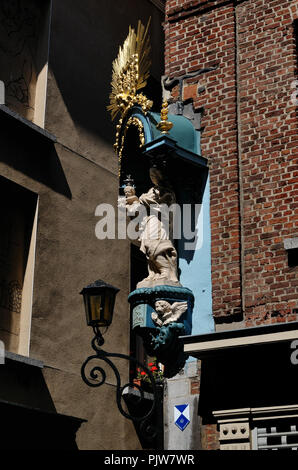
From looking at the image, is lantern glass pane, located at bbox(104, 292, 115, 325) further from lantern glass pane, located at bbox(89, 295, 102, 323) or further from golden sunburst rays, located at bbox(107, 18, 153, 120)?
golden sunburst rays, located at bbox(107, 18, 153, 120)

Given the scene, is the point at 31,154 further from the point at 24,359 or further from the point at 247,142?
the point at 247,142

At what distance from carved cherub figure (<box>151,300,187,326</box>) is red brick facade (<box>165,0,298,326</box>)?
414 millimetres

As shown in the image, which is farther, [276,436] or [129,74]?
[129,74]

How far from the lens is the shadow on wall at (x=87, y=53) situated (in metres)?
15.7

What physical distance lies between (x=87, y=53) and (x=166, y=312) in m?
7.79

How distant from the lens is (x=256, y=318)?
980 cm

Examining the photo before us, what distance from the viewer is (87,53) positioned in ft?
54.1

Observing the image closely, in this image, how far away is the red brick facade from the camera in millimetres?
9961

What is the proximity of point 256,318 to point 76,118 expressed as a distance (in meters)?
7.22

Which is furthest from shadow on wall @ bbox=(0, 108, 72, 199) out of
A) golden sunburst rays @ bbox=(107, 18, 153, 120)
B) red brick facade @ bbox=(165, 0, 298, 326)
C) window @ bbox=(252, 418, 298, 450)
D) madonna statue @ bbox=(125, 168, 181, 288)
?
window @ bbox=(252, 418, 298, 450)

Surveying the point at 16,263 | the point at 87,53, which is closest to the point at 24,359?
the point at 16,263

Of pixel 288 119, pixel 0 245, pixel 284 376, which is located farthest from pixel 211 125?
pixel 0 245

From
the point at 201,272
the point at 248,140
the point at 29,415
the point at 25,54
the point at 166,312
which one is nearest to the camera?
the point at 166,312

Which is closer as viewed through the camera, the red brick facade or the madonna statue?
the red brick facade
